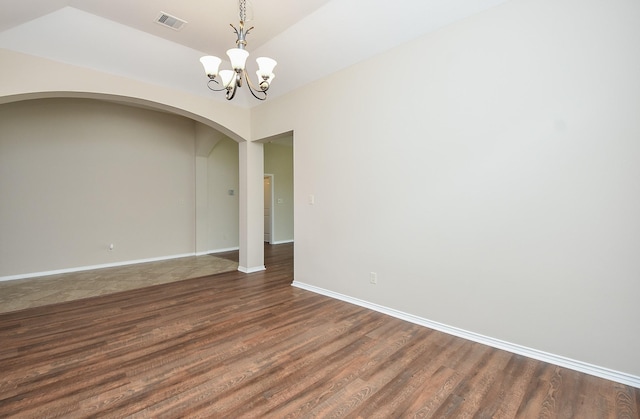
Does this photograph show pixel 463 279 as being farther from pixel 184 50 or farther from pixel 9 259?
pixel 9 259

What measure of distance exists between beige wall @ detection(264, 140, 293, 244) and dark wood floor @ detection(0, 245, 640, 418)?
5.24m

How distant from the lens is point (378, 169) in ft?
10.7

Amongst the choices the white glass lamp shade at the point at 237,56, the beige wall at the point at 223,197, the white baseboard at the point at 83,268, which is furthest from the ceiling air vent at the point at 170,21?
the white baseboard at the point at 83,268

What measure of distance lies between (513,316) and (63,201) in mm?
6767

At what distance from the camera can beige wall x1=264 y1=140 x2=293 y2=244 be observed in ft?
27.1

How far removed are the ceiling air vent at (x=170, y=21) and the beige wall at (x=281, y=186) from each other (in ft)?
15.8

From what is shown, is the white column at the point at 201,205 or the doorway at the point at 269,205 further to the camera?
the doorway at the point at 269,205

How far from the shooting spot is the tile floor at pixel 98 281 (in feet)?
12.3

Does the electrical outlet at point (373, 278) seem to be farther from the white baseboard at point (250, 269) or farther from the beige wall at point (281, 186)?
the beige wall at point (281, 186)

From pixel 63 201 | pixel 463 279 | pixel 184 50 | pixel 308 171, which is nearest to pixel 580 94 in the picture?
pixel 463 279

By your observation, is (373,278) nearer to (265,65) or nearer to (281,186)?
(265,65)

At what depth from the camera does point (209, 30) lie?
3312 mm

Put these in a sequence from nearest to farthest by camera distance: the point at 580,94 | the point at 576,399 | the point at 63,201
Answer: the point at 576,399
the point at 580,94
the point at 63,201

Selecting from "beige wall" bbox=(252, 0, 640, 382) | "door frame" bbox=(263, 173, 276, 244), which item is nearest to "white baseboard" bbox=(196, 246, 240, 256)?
"door frame" bbox=(263, 173, 276, 244)
